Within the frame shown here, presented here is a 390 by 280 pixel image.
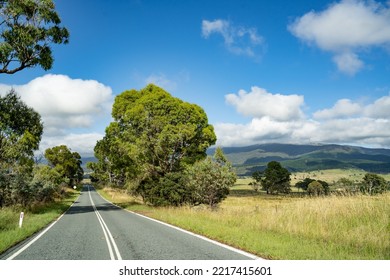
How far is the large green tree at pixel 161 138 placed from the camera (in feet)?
98.9

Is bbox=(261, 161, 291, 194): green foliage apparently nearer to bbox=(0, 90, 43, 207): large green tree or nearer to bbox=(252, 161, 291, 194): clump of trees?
bbox=(252, 161, 291, 194): clump of trees

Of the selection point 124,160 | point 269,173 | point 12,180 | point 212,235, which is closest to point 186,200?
point 124,160

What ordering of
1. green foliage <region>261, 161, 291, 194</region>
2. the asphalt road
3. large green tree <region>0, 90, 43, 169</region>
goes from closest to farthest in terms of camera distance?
1. the asphalt road
2. large green tree <region>0, 90, 43, 169</region>
3. green foliage <region>261, 161, 291, 194</region>

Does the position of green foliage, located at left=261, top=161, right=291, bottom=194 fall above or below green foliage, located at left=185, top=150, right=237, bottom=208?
below

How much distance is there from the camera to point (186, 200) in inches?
1121

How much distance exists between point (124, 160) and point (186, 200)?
34.9ft

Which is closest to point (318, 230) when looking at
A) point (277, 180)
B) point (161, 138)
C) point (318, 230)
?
point (318, 230)

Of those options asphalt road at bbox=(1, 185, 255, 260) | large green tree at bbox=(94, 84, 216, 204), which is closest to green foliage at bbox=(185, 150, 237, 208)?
large green tree at bbox=(94, 84, 216, 204)

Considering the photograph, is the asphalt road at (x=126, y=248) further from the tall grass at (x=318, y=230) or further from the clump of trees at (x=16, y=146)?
the clump of trees at (x=16, y=146)

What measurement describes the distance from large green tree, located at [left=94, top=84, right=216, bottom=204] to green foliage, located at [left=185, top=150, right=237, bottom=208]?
12.3 ft

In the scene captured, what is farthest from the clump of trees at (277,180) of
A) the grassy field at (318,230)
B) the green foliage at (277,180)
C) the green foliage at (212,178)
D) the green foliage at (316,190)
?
the grassy field at (318,230)

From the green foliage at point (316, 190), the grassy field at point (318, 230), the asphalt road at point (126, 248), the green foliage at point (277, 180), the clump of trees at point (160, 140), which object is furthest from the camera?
the green foliage at point (277, 180)

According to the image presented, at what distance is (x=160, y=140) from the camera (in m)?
30.2

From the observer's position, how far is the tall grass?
344 inches
